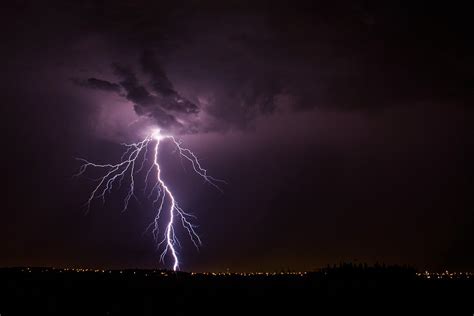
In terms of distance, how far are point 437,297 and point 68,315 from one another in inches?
725

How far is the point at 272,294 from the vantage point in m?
29.0

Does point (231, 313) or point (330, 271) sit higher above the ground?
point (330, 271)

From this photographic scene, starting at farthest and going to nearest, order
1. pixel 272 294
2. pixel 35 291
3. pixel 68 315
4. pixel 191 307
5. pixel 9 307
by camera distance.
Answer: pixel 272 294 < pixel 35 291 < pixel 191 307 < pixel 9 307 < pixel 68 315

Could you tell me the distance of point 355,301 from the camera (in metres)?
25.5

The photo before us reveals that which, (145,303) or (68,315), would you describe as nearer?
(68,315)

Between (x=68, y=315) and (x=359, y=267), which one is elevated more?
(x=359, y=267)

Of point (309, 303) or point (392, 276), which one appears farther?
point (392, 276)

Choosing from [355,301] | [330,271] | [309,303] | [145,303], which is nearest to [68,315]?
[145,303]

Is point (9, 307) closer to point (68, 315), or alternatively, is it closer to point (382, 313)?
point (68, 315)

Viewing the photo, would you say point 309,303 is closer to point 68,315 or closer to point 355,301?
point 355,301

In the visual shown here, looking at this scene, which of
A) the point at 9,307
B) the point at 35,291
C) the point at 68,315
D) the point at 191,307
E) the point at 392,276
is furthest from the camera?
the point at 392,276

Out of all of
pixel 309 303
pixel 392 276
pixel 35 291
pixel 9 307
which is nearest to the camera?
pixel 9 307

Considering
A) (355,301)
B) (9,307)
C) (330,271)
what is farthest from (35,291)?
(330,271)

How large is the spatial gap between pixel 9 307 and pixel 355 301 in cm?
1485
